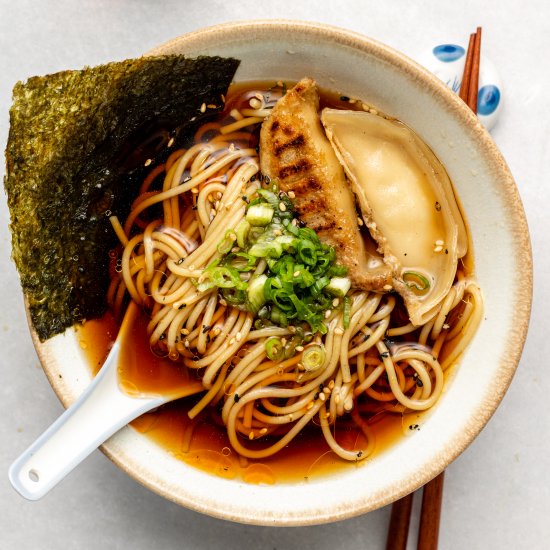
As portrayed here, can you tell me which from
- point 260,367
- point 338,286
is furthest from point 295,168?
point 260,367

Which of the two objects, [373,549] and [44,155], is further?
[373,549]

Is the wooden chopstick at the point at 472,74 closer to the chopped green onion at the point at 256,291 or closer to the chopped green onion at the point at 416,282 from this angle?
the chopped green onion at the point at 416,282

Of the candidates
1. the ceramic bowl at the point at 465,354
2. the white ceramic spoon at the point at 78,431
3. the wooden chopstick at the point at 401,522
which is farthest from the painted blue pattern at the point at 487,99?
the white ceramic spoon at the point at 78,431

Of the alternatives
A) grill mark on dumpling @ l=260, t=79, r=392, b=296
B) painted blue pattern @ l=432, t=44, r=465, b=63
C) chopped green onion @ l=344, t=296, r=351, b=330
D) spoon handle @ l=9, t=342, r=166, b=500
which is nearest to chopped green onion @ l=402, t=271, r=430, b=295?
grill mark on dumpling @ l=260, t=79, r=392, b=296

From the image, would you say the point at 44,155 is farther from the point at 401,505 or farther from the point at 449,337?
the point at 401,505

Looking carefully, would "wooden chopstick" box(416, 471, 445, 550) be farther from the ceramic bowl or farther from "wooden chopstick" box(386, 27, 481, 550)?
the ceramic bowl

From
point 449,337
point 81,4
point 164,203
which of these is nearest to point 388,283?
point 449,337
